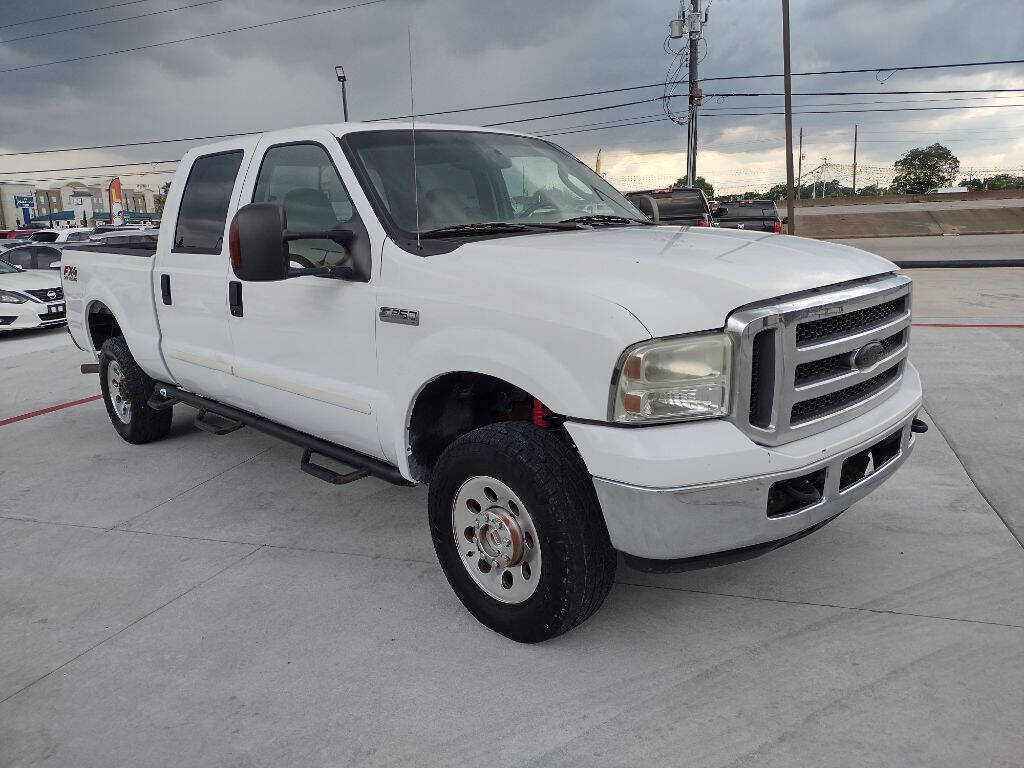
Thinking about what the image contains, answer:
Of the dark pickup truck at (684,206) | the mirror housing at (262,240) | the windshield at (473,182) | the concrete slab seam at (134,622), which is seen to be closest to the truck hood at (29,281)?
the dark pickup truck at (684,206)

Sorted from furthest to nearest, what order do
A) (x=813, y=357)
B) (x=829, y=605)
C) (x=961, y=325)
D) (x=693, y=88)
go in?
(x=693, y=88) < (x=961, y=325) < (x=829, y=605) < (x=813, y=357)

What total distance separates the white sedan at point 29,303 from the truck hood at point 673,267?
1070 centimetres

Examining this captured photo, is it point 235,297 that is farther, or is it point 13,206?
point 13,206

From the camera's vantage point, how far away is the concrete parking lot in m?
2.46

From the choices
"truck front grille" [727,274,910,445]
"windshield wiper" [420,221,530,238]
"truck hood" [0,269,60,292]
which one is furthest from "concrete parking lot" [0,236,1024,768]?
"truck hood" [0,269,60,292]

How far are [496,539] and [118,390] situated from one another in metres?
4.06

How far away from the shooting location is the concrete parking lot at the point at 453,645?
97.0 inches

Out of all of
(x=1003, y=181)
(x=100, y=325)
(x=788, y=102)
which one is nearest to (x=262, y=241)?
(x=100, y=325)

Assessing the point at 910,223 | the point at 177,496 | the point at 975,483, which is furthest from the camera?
the point at 910,223

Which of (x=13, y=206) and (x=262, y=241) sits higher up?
(x=13, y=206)

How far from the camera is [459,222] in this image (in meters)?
3.41

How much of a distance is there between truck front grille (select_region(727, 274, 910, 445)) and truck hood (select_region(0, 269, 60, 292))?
500 inches

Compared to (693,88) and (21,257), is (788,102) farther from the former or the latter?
(21,257)

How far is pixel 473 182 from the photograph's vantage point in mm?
3693
